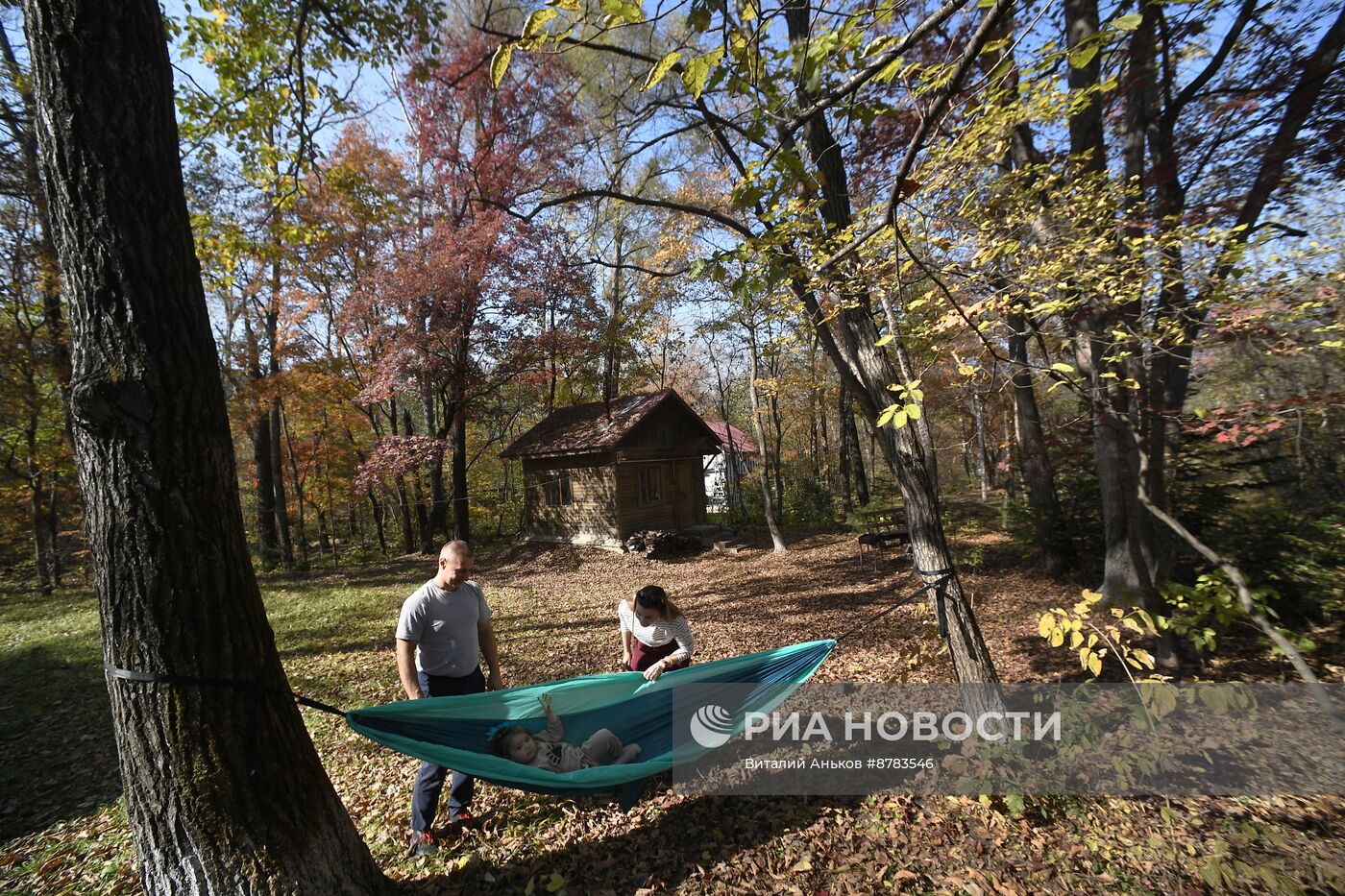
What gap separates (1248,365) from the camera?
4.72 meters

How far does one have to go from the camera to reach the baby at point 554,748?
286 centimetres

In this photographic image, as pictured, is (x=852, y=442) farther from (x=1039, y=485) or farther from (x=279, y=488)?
(x=279, y=488)

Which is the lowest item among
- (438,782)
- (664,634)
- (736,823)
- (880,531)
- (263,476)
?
(736,823)

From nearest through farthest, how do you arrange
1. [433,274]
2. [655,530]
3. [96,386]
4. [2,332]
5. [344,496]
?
[96,386], [2,332], [433,274], [655,530], [344,496]

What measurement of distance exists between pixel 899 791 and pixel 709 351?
17.5 m

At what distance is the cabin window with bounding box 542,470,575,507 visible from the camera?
46.6 ft

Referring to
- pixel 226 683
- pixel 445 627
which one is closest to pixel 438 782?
pixel 445 627

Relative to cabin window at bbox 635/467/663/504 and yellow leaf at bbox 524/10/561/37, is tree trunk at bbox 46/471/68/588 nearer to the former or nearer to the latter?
cabin window at bbox 635/467/663/504

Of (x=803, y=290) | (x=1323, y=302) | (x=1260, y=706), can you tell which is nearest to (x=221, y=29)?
(x=803, y=290)

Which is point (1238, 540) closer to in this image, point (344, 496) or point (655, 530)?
point (655, 530)

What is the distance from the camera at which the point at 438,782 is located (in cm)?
281

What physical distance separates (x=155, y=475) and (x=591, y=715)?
8.06 ft

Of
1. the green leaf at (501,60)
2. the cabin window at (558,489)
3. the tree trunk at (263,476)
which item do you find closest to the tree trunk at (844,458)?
the cabin window at (558,489)

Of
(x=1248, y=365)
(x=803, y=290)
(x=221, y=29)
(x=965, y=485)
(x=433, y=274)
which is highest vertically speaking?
(x=433, y=274)
